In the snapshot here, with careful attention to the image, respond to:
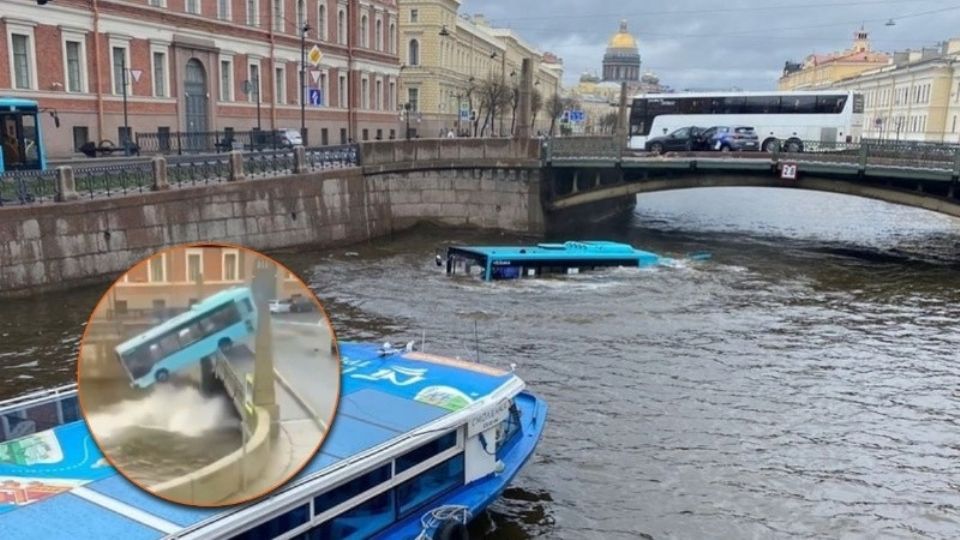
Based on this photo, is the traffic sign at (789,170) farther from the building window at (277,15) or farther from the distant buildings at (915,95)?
the distant buildings at (915,95)

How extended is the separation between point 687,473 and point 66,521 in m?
8.12

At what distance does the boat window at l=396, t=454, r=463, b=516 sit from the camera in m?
7.78

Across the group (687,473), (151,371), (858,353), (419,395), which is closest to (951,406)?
(858,353)

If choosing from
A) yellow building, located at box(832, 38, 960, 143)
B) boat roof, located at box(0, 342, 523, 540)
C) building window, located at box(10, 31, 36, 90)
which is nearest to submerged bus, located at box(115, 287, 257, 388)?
boat roof, located at box(0, 342, 523, 540)

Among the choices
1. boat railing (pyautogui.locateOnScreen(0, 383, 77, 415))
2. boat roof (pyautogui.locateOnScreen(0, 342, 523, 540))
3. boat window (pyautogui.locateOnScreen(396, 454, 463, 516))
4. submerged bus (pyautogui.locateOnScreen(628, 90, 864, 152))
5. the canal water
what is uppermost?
submerged bus (pyautogui.locateOnScreen(628, 90, 864, 152))

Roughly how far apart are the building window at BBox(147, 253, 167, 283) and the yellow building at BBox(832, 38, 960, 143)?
260ft

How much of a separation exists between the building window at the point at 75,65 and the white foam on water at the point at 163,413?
112ft

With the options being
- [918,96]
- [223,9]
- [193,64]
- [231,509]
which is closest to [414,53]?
[223,9]

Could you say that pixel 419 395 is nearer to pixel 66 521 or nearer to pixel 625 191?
pixel 66 521

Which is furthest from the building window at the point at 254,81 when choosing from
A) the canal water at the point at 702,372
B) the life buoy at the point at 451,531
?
the life buoy at the point at 451,531

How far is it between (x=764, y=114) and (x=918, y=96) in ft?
155

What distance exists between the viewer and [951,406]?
46.0ft

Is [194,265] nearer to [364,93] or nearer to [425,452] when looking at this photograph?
[425,452]

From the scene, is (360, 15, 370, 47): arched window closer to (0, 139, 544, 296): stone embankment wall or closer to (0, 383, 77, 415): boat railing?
(0, 139, 544, 296): stone embankment wall
